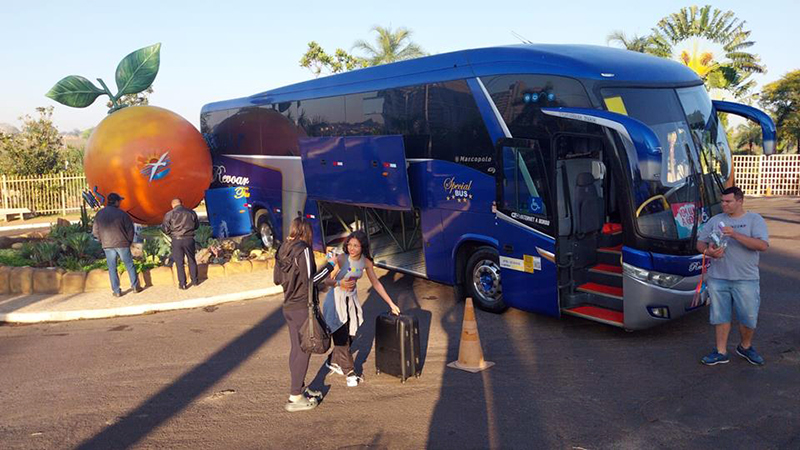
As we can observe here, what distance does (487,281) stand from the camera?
29.7 ft

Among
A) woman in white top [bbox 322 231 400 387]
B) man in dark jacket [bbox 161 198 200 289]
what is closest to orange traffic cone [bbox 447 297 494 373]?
woman in white top [bbox 322 231 400 387]

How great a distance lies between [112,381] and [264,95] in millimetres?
8710

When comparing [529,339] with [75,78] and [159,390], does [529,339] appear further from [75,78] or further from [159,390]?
[75,78]

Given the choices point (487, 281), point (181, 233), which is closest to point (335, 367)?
point (487, 281)

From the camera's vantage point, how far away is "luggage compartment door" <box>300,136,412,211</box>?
32.4 ft

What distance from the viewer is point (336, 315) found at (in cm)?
636

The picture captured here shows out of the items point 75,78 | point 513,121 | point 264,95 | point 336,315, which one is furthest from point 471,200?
point 75,78

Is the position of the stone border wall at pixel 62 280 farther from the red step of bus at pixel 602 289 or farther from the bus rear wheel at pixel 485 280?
the red step of bus at pixel 602 289

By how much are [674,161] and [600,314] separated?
1.99 metres

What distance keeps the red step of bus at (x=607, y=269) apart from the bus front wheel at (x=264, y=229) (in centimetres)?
833

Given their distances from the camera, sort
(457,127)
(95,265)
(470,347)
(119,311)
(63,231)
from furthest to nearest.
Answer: (63,231)
(95,265)
(119,311)
(457,127)
(470,347)

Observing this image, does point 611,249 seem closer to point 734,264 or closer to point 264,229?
point 734,264

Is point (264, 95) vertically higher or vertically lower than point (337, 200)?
higher

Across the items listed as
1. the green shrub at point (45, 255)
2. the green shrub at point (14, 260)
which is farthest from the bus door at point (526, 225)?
the green shrub at point (14, 260)
